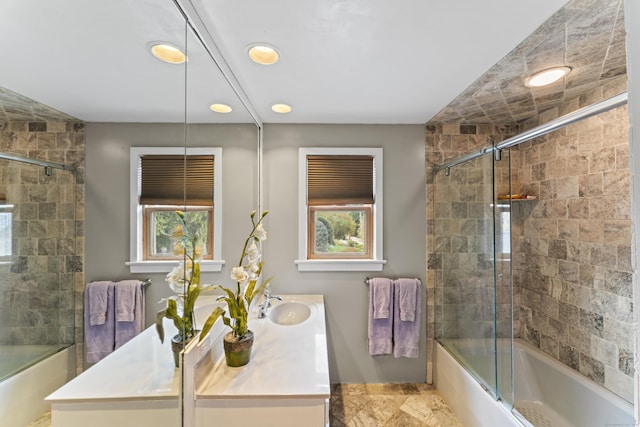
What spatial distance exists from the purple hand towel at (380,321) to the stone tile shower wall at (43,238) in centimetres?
197

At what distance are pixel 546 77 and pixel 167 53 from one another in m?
2.05

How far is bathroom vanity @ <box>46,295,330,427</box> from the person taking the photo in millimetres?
693

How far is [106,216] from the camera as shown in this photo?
2.29ft

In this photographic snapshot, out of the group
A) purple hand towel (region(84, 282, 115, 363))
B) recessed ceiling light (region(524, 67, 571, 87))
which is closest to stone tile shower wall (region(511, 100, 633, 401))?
recessed ceiling light (region(524, 67, 571, 87))

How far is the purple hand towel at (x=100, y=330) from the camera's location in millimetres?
640

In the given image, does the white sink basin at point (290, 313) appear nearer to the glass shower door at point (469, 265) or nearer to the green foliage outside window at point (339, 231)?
the green foliage outside window at point (339, 231)

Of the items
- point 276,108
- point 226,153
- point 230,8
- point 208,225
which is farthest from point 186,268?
point 276,108

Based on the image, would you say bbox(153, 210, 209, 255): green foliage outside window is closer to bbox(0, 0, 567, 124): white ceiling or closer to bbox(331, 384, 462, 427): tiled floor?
bbox(0, 0, 567, 124): white ceiling

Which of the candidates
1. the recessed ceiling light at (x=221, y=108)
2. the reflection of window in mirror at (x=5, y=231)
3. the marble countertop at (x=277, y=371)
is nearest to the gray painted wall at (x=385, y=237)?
the marble countertop at (x=277, y=371)

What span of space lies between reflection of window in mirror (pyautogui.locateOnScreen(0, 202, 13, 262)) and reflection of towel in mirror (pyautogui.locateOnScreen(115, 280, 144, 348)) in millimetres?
378

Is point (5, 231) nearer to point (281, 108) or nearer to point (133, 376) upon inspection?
point (133, 376)

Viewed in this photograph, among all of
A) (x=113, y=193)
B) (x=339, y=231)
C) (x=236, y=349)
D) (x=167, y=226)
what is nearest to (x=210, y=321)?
(x=236, y=349)

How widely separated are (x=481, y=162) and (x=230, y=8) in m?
1.73

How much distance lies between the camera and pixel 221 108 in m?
1.46
